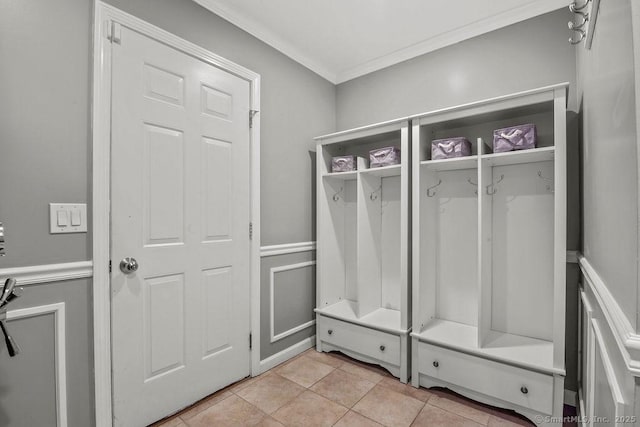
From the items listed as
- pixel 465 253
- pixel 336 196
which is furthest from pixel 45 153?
→ pixel 465 253

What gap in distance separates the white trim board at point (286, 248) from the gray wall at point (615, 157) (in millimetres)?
1900

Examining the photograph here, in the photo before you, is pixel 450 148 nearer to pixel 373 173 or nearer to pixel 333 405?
pixel 373 173

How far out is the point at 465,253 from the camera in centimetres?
229

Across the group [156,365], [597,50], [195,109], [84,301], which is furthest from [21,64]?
[597,50]

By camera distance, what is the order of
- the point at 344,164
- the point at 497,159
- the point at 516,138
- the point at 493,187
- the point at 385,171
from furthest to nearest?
the point at 344,164
the point at 385,171
the point at 493,187
the point at 497,159
the point at 516,138

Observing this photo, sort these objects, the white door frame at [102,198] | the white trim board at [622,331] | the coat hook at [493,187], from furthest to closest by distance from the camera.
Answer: the coat hook at [493,187] → the white door frame at [102,198] → the white trim board at [622,331]

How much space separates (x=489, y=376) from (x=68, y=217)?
2485 mm

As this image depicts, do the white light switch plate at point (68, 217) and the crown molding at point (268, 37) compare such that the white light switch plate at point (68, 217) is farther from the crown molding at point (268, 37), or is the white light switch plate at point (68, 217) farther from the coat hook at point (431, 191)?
the coat hook at point (431, 191)

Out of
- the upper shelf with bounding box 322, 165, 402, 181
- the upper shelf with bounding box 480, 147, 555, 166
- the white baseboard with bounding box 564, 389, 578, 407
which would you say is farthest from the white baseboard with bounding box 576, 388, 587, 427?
the upper shelf with bounding box 322, 165, 402, 181

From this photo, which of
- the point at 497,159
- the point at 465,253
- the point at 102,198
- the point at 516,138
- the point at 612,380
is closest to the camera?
the point at 612,380

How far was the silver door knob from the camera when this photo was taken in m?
1.57

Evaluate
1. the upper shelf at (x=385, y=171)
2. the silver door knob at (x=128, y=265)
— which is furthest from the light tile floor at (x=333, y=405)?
the upper shelf at (x=385, y=171)

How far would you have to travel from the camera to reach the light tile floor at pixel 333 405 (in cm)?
173

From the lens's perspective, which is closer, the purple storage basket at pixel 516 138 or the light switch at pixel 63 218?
the light switch at pixel 63 218
